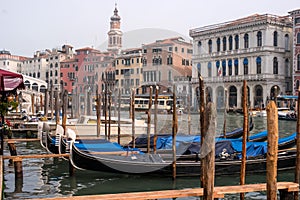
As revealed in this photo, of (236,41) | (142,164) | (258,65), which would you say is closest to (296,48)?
(258,65)

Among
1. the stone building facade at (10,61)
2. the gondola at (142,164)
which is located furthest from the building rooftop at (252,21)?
the stone building facade at (10,61)

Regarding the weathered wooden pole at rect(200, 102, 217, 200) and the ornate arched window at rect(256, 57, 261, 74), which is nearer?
the weathered wooden pole at rect(200, 102, 217, 200)

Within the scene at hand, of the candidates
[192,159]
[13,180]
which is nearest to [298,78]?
[192,159]

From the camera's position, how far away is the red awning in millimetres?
4141

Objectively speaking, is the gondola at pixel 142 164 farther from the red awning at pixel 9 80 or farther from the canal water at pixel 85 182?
the red awning at pixel 9 80

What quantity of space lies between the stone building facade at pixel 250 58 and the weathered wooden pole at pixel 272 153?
55.2ft

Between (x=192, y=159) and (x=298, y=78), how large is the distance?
1618 cm

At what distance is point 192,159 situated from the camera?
5.53m

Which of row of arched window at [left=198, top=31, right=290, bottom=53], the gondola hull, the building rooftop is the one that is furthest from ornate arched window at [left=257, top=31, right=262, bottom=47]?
the gondola hull

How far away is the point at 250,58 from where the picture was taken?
69.4ft

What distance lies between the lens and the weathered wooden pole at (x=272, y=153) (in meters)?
2.86

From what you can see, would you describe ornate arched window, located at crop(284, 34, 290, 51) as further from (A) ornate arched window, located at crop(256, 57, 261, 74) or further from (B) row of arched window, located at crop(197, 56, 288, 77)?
(A) ornate arched window, located at crop(256, 57, 261, 74)

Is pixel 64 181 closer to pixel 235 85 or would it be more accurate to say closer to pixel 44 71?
pixel 235 85

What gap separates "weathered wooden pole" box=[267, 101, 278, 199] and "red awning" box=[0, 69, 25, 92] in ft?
8.74
